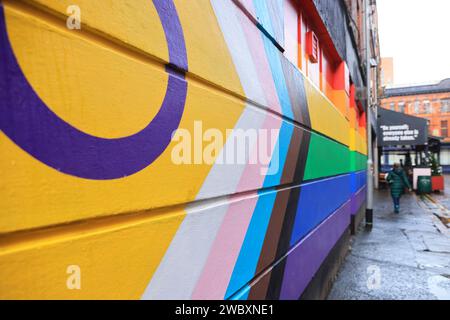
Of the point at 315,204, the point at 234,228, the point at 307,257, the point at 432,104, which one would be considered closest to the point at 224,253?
the point at 234,228

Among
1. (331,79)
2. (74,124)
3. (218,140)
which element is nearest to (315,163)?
(218,140)

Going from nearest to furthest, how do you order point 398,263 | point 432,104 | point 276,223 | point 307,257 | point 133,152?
point 133,152
point 276,223
point 307,257
point 398,263
point 432,104

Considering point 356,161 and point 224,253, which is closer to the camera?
point 224,253

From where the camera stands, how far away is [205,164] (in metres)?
1.68

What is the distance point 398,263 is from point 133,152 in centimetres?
594

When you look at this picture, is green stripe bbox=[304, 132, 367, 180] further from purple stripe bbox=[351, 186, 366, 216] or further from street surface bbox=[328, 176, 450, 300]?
purple stripe bbox=[351, 186, 366, 216]

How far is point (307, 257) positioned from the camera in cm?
353

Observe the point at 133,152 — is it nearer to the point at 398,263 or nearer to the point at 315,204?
the point at 315,204

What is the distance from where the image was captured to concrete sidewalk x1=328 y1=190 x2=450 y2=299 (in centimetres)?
451

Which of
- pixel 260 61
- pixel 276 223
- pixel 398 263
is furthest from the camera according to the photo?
pixel 398 263

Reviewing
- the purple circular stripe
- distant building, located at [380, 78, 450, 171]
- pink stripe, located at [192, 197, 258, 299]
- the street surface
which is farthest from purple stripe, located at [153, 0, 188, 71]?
distant building, located at [380, 78, 450, 171]

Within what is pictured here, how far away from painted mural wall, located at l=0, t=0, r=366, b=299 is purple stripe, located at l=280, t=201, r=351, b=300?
51 cm

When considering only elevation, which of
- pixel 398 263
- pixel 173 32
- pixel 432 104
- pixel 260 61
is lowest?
pixel 398 263
